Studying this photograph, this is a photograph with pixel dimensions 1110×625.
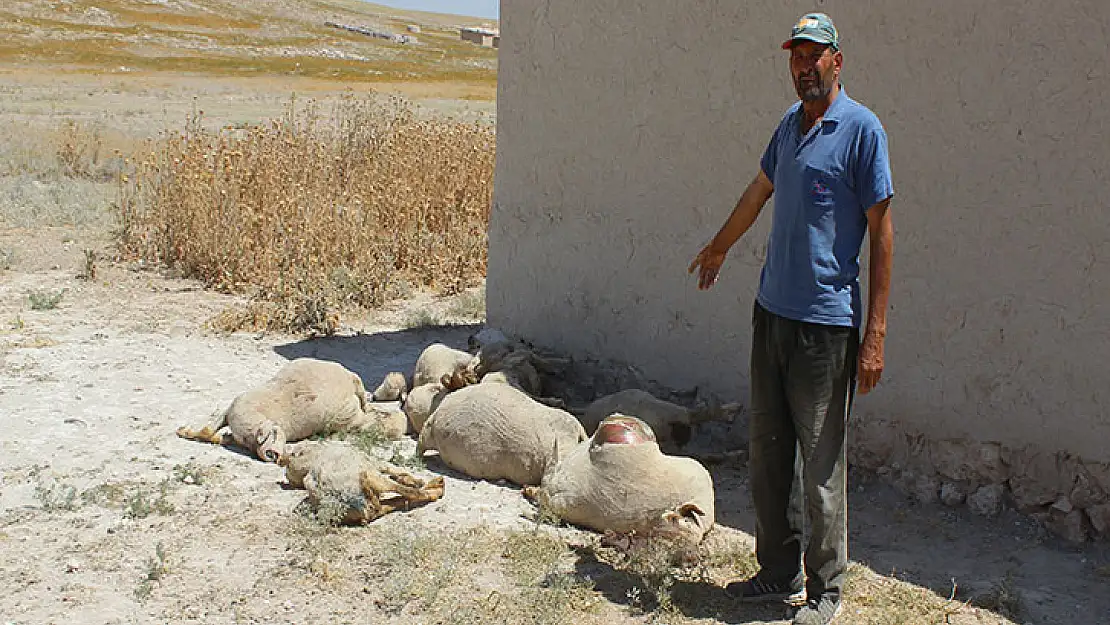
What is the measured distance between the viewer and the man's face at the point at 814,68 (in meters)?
3.21

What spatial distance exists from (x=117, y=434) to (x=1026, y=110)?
169 inches

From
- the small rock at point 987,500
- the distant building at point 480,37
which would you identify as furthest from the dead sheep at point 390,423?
the distant building at point 480,37

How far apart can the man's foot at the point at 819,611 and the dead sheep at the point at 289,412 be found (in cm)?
249

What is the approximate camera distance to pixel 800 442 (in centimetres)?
348

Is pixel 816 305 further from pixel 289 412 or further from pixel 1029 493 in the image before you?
pixel 289 412

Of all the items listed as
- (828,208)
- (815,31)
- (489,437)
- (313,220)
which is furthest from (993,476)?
(313,220)

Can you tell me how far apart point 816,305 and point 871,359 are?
230 mm

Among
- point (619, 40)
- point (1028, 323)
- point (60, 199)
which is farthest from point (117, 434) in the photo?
point (60, 199)

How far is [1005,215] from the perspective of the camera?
168 inches

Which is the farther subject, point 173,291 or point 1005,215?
point 173,291

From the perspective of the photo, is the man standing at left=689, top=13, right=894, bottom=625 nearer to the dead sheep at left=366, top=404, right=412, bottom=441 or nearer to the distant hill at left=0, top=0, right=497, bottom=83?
the dead sheep at left=366, top=404, right=412, bottom=441

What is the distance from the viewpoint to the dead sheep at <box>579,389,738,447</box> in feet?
16.4

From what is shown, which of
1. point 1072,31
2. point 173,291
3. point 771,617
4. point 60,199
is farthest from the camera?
point 60,199

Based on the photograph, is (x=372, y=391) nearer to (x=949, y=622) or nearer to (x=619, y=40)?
(x=619, y=40)
